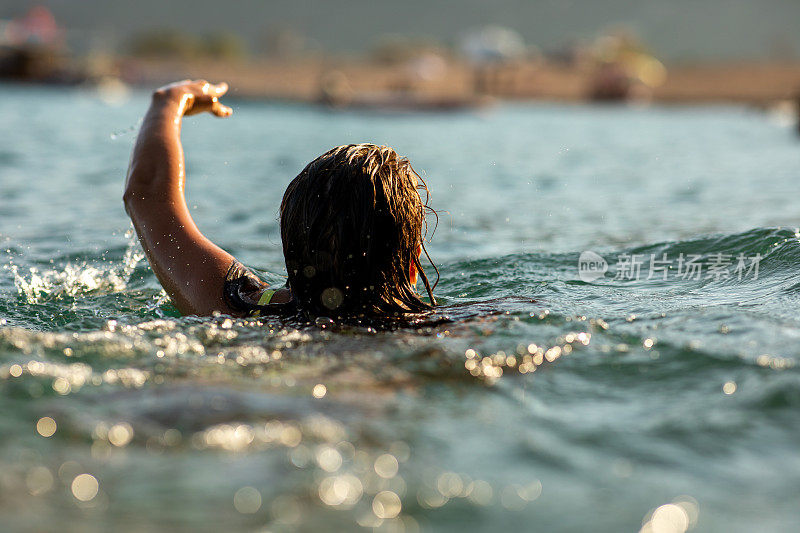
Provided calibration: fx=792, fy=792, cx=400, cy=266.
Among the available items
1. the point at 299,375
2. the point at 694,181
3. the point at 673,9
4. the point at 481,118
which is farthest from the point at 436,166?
the point at 673,9

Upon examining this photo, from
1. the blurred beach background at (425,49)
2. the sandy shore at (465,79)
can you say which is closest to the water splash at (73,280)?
the blurred beach background at (425,49)

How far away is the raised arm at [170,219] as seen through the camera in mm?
3428

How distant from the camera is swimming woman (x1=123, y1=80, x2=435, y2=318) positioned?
3.04 m

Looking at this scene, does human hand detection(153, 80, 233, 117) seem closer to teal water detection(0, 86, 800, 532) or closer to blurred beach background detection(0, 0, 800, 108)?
teal water detection(0, 86, 800, 532)

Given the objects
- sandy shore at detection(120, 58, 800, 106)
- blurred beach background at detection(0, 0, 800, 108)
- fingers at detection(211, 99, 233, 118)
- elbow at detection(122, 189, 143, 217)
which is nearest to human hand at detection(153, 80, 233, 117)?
fingers at detection(211, 99, 233, 118)

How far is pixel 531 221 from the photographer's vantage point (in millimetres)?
8844

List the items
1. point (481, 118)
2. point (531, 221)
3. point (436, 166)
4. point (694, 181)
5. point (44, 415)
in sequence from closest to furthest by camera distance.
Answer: point (44, 415)
point (531, 221)
point (694, 181)
point (436, 166)
point (481, 118)

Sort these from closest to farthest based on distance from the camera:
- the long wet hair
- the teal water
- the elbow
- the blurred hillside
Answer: the teal water → the long wet hair → the elbow → the blurred hillside

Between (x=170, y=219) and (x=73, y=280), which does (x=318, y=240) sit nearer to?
(x=170, y=219)

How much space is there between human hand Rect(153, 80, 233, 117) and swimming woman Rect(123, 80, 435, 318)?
255 millimetres

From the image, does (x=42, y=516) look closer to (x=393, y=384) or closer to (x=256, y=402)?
(x=256, y=402)

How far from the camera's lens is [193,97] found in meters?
3.96

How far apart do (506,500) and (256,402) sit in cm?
86

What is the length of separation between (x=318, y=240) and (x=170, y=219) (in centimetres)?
84
